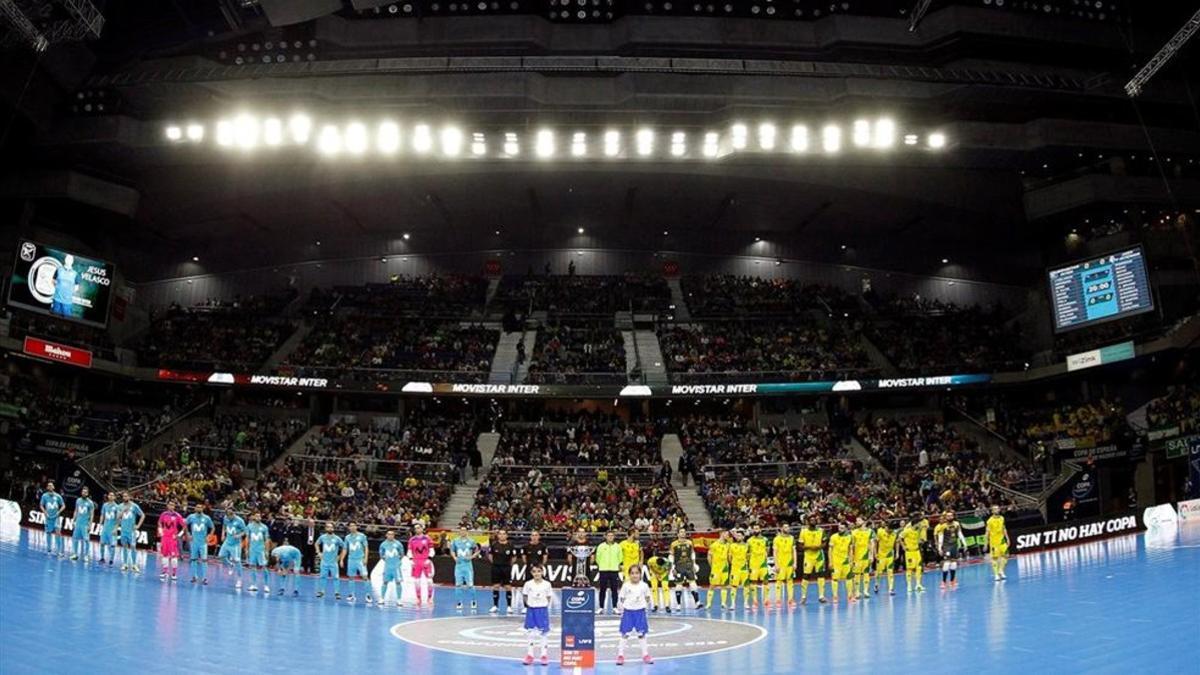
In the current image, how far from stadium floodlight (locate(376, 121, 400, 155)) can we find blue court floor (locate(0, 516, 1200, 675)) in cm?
1804

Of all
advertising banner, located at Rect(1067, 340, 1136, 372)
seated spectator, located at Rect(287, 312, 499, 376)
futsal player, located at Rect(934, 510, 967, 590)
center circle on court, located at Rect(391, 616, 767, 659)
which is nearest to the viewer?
center circle on court, located at Rect(391, 616, 767, 659)

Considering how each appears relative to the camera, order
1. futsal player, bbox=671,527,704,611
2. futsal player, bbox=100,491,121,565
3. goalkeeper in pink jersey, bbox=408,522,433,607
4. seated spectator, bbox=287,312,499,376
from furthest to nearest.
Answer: seated spectator, bbox=287,312,499,376, futsal player, bbox=100,491,121,565, goalkeeper in pink jersey, bbox=408,522,433,607, futsal player, bbox=671,527,704,611

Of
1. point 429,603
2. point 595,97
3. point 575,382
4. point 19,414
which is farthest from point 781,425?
point 19,414

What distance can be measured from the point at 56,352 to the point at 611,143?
2731 centimetres

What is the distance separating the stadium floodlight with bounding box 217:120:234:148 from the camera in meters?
34.3

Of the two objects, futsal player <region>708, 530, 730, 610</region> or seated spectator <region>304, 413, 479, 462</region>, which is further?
seated spectator <region>304, 413, 479, 462</region>

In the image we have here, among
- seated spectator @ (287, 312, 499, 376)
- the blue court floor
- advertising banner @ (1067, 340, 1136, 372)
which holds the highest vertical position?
seated spectator @ (287, 312, 499, 376)

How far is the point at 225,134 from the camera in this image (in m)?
34.4

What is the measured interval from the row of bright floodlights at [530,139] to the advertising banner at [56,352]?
465 inches

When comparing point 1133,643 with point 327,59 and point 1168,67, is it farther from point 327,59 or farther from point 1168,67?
point 327,59

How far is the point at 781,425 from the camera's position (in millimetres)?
46219

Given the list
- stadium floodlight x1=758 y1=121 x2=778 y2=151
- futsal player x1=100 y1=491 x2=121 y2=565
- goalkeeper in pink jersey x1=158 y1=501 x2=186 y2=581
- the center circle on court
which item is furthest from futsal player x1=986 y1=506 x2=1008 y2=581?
futsal player x1=100 y1=491 x2=121 y2=565

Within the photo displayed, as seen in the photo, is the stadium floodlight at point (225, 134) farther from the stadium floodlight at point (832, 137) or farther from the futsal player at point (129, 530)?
the stadium floodlight at point (832, 137)

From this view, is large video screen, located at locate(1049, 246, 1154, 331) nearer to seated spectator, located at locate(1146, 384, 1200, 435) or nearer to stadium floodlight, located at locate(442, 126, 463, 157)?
seated spectator, located at locate(1146, 384, 1200, 435)
